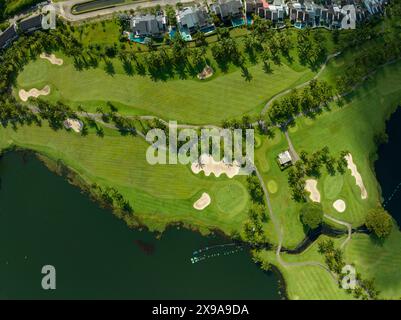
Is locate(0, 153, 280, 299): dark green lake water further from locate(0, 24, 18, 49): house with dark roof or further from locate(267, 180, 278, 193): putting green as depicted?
locate(0, 24, 18, 49): house with dark roof

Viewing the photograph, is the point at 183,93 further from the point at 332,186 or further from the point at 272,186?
the point at 332,186

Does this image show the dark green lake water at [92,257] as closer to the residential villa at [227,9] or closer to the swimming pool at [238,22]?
the swimming pool at [238,22]

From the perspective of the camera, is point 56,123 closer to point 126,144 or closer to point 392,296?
point 126,144

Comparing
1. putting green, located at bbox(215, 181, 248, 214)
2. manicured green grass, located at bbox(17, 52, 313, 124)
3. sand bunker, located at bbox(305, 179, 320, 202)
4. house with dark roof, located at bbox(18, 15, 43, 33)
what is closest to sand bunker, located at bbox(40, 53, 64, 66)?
manicured green grass, located at bbox(17, 52, 313, 124)
